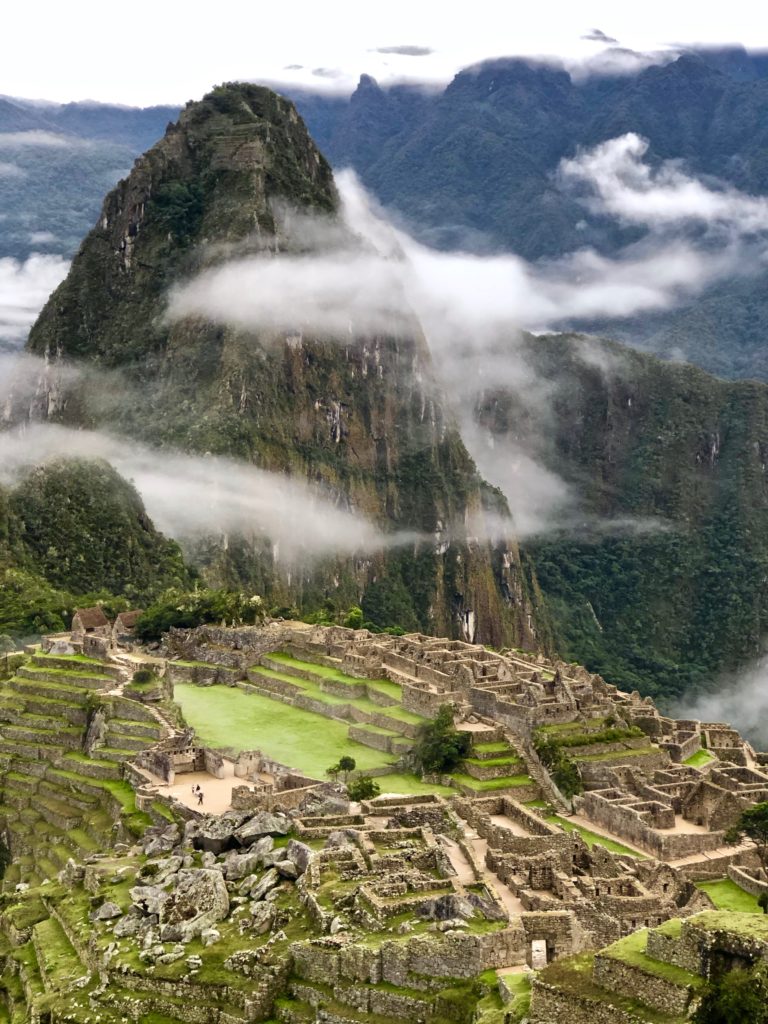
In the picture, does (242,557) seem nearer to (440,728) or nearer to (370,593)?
(370,593)

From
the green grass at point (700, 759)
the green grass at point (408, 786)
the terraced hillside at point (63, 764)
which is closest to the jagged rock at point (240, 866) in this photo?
the terraced hillside at point (63, 764)

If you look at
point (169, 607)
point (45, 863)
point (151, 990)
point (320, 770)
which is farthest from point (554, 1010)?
point (169, 607)

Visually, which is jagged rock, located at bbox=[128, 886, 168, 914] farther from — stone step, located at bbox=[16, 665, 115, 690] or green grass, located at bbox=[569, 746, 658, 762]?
green grass, located at bbox=[569, 746, 658, 762]

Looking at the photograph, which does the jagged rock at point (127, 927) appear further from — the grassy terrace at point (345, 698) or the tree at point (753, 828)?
the grassy terrace at point (345, 698)

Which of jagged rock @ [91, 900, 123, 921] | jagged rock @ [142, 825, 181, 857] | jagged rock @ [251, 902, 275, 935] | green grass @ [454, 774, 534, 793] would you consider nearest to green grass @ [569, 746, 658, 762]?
green grass @ [454, 774, 534, 793]

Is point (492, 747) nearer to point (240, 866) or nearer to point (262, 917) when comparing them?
point (240, 866)

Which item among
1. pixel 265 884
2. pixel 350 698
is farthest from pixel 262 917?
pixel 350 698
